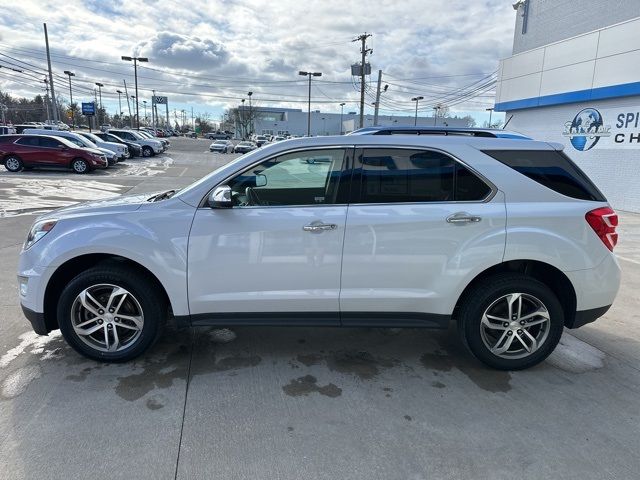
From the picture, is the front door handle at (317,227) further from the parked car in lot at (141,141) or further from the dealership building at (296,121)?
the dealership building at (296,121)

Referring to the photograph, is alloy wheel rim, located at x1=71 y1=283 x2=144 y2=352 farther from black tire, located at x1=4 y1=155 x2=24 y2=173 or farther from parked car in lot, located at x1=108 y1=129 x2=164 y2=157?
parked car in lot, located at x1=108 y1=129 x2=164 y2=157

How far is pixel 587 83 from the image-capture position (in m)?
14.0

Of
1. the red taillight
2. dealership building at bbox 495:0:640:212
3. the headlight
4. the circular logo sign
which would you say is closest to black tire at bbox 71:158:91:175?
dealership building at bbox 495:0:640:212

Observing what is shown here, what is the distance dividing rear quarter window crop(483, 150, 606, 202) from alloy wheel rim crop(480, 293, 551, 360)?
870mm

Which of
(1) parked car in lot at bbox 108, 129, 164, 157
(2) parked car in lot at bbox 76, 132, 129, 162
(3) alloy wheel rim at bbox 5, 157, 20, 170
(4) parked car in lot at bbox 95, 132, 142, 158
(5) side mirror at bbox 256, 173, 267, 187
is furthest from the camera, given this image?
(1) parked car in lot at bbox 108, 129, 164, 157

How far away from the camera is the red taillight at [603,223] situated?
3416 millimetres

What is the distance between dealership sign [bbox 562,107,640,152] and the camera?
12.8 meters

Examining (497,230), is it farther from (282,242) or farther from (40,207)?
(40,207)

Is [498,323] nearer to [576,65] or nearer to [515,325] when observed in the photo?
[515,325]

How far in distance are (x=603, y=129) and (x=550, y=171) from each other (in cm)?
1265

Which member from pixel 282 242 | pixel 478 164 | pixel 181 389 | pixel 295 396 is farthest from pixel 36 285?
pixel 478 164

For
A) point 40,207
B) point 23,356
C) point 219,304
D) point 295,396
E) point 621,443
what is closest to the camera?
point 621,443

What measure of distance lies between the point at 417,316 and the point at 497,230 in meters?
0.88

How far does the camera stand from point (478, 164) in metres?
3.45
